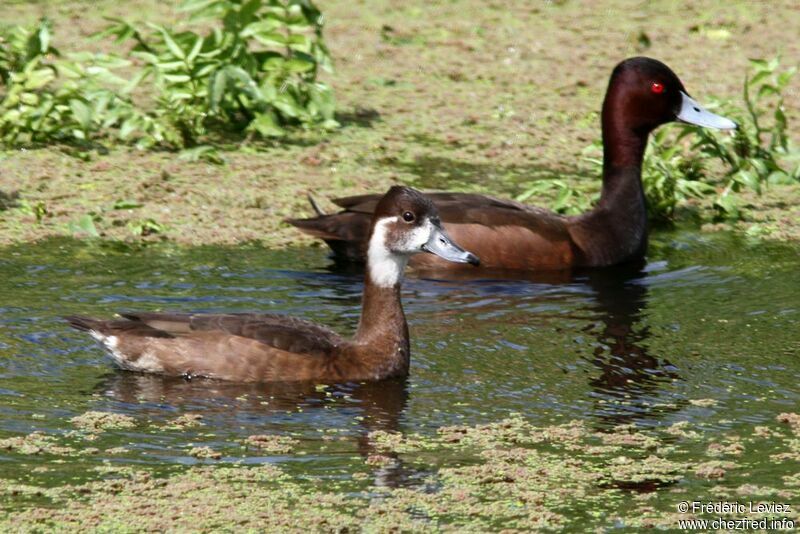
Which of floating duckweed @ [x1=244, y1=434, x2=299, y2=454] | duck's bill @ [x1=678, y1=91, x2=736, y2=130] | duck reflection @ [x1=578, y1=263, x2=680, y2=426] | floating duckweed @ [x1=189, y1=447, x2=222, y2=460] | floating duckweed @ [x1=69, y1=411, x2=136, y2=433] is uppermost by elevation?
duck's bill @ [x1=678, y1=91, x2=736, y2=130]

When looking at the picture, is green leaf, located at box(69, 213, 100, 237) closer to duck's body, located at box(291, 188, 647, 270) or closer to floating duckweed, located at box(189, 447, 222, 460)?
duck's body, located at box(291, 188, 647, 270)

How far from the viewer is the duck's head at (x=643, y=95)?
1080 centimetres

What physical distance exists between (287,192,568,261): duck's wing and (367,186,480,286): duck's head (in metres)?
1.83

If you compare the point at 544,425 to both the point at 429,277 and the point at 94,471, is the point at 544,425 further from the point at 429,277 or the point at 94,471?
the point at 429,277

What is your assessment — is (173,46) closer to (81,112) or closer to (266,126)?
(81,112)

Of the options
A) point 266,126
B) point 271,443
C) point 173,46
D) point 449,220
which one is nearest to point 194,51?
point 173,46

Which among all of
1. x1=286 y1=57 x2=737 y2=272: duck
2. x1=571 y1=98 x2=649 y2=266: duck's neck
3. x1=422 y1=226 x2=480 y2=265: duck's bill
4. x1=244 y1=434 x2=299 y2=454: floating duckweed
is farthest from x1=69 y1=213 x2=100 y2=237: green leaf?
x1=244 y1=434 x2=299 y2=454: floating duckweed

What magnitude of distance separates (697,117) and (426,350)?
11.6 ft

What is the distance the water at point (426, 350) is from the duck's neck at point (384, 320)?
0.12 m

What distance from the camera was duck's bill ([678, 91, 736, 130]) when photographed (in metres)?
10.9

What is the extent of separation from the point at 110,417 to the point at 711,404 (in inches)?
105

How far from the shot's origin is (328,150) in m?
12.1

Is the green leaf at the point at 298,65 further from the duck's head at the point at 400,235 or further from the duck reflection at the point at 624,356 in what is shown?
the duck's head at the point at 400,235

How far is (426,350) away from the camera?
8367 mm
